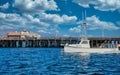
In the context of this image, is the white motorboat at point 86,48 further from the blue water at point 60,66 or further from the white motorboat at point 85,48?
the blue water at point 60,66

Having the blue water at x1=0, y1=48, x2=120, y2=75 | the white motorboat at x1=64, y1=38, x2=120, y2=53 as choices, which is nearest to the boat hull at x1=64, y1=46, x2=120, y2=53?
the white motorboat at x1=64, y1=38, x2=120, y2=53

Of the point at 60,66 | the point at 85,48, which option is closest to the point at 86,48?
the point at 85,48

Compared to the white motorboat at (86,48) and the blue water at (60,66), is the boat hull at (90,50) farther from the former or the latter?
the blue water at (60,66)

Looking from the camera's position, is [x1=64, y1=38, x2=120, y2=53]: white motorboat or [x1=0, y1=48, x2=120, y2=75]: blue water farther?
[x1=64, y1=38, x2=120, y2=53]: white motorboat

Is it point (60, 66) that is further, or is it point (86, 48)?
point (86, 48)

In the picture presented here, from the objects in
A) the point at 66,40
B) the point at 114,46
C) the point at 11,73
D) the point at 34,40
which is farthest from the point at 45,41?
the point at 11,73

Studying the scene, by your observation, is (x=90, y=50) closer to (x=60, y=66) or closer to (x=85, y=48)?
(x=85, y=48)

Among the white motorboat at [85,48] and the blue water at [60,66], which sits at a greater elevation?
the white motorboat at [85,48]

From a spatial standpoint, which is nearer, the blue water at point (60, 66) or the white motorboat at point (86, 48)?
the blue water at point (60, 66)

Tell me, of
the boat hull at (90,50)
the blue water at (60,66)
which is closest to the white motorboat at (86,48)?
the boat hull at (90,50)

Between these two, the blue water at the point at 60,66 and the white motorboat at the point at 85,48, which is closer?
the blue water at the point at 60,66

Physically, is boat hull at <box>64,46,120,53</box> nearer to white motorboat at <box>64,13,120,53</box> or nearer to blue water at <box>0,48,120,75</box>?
white motorboat at <box>64,13,120,53</box>

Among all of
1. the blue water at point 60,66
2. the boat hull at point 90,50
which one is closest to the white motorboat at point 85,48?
the boat hull at point 90,50

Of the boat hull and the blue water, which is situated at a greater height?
the boat hull
